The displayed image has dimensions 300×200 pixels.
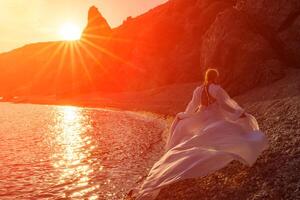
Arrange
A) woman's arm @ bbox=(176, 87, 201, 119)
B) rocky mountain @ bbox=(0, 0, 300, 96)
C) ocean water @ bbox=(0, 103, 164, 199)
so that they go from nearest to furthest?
woman's arm @ bbox=(176, 87, 201, 119) < ocean water @ bbox=(0, 103, 164, 199) < rocky mountain @ bbox=(0, 0, 300, 96)

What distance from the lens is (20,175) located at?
2025 centimetres

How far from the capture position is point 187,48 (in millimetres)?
82250

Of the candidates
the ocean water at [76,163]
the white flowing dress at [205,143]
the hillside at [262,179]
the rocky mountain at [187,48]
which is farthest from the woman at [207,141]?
the rocky mountain at [187,48]

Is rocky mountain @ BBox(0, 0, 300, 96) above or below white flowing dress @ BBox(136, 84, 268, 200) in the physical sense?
above

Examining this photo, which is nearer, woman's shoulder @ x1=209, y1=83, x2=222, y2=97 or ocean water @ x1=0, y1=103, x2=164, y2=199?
woman's shoulder @ x1=209, y1=83, x2=222, y2=97

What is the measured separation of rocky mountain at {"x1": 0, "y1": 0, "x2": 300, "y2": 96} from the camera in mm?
38656

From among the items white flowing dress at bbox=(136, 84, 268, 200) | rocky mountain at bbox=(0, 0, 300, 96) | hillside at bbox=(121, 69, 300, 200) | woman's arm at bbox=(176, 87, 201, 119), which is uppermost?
rocky mountain at bbox=(0, 0, 300, 96)

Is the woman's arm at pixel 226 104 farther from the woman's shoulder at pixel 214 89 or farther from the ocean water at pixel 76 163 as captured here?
the ocean water at pixel 76 163

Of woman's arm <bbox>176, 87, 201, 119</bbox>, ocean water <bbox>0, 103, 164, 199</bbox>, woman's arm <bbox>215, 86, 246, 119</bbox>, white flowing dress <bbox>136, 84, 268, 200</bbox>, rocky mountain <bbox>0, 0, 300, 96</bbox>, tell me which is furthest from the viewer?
rocky mountain <bbox>0, 0, 300, 96</bbox>

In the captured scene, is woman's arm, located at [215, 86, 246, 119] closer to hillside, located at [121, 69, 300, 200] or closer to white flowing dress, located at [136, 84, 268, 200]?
white flowing dress, located at [136, 84, 268, 200]

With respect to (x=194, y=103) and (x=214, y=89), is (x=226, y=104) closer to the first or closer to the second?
(x=214, y=89)

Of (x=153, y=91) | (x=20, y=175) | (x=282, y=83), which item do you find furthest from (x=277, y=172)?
(x=153, y=91)

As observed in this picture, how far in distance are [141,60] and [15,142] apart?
198 ft

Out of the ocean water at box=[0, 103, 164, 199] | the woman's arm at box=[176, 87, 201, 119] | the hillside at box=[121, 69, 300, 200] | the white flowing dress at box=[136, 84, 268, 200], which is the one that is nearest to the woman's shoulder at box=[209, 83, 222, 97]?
the white flowing dress at box=[136, 84, 268, 200]
